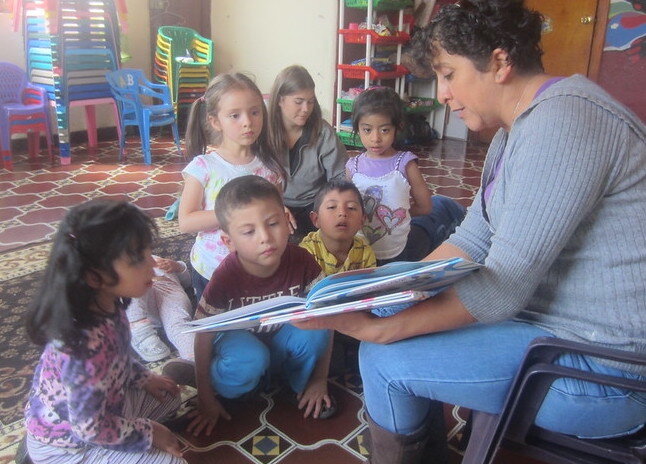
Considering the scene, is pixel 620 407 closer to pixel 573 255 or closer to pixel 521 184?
pixel 573 255

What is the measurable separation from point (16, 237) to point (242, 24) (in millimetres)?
3735

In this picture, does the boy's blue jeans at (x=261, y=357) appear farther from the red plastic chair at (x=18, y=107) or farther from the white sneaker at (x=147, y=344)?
the red plastic chair at (x=18, y=107)

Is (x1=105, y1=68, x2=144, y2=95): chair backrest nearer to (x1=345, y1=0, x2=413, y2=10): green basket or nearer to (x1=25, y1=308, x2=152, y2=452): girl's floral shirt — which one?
(x1=345, y1=0, x2=413, y2=10): green basket

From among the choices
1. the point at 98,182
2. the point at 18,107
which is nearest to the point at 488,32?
the point at 98,182

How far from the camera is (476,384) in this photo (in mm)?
920

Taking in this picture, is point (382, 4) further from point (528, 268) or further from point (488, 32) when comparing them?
point (528, 268)

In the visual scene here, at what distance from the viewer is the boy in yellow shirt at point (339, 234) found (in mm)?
1811

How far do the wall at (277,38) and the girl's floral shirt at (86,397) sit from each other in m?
4.45

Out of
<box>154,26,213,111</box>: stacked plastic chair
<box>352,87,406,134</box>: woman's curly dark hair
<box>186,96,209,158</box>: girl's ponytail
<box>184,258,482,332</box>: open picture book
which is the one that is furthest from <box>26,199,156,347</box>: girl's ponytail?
<box>154,26,213,111</box>: stacked plastic chair

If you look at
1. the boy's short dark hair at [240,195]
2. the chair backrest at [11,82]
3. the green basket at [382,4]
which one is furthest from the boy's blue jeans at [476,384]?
the green basket at [382,4]

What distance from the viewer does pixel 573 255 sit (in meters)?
0.91

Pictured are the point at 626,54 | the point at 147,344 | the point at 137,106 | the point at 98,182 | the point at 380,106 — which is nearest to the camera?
the point at 147,344

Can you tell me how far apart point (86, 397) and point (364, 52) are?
4.91 metres

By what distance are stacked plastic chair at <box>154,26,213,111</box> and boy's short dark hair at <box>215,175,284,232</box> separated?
11.8 ft
